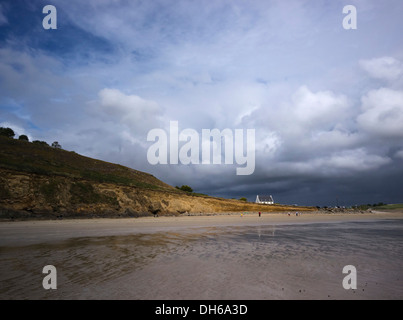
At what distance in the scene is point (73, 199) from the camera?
48719 mm

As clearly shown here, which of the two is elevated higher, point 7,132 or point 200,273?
point 7,132

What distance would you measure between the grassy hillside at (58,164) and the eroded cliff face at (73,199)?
158 inches

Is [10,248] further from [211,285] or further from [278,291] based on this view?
[278,291]

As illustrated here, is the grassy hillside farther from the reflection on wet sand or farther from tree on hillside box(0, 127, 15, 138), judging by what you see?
the reflection on wet sand

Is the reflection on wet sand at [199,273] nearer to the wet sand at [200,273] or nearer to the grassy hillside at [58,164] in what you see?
the wet sand at [200,273]

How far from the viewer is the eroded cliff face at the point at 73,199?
4156 cm

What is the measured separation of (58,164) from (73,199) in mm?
19928

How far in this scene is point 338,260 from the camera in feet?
40.3

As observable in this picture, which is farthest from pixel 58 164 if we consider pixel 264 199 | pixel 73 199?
pixel 264 199

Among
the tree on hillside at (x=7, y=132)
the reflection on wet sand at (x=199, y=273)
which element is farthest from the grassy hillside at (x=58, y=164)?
the reflection on wet sand at (x=199, y=273)

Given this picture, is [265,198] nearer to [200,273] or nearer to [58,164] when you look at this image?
[58,164]

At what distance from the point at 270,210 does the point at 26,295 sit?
90.8 metres

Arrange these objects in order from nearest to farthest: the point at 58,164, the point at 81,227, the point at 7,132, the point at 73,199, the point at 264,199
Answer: the point at 81,227 → the point at 73,199 → the point at 58,164 → the point at 7,132 → the point at 264,199
